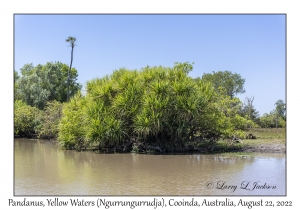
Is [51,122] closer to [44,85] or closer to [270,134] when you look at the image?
[270,134]

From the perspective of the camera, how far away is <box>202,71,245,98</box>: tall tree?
3878 centimetres

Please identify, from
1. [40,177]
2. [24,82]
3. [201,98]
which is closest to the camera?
[40,177]

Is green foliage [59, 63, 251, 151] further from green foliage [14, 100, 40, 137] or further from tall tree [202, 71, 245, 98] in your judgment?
tall tree [202, 71, 245, 98]

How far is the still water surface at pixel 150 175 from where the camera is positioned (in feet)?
27.1

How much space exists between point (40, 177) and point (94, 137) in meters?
4.90

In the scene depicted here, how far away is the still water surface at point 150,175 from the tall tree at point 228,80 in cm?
2581

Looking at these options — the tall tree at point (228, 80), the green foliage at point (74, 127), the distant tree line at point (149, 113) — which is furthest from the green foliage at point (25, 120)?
the tall tree at point (228, 80)

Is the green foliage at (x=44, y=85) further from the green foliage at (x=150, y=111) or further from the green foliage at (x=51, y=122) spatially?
the green foliage at (x=150, y=111)

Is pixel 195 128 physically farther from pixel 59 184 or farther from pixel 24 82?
pixel 24 82

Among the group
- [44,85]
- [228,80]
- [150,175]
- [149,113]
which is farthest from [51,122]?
[228,80]

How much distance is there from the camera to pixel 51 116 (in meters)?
22.0

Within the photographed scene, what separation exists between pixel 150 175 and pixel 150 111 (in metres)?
4.51

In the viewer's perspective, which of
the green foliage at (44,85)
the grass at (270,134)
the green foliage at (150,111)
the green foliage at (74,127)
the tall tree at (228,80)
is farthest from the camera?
the tall tree at (228,80)

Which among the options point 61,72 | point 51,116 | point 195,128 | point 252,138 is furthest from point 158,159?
point 61,72
